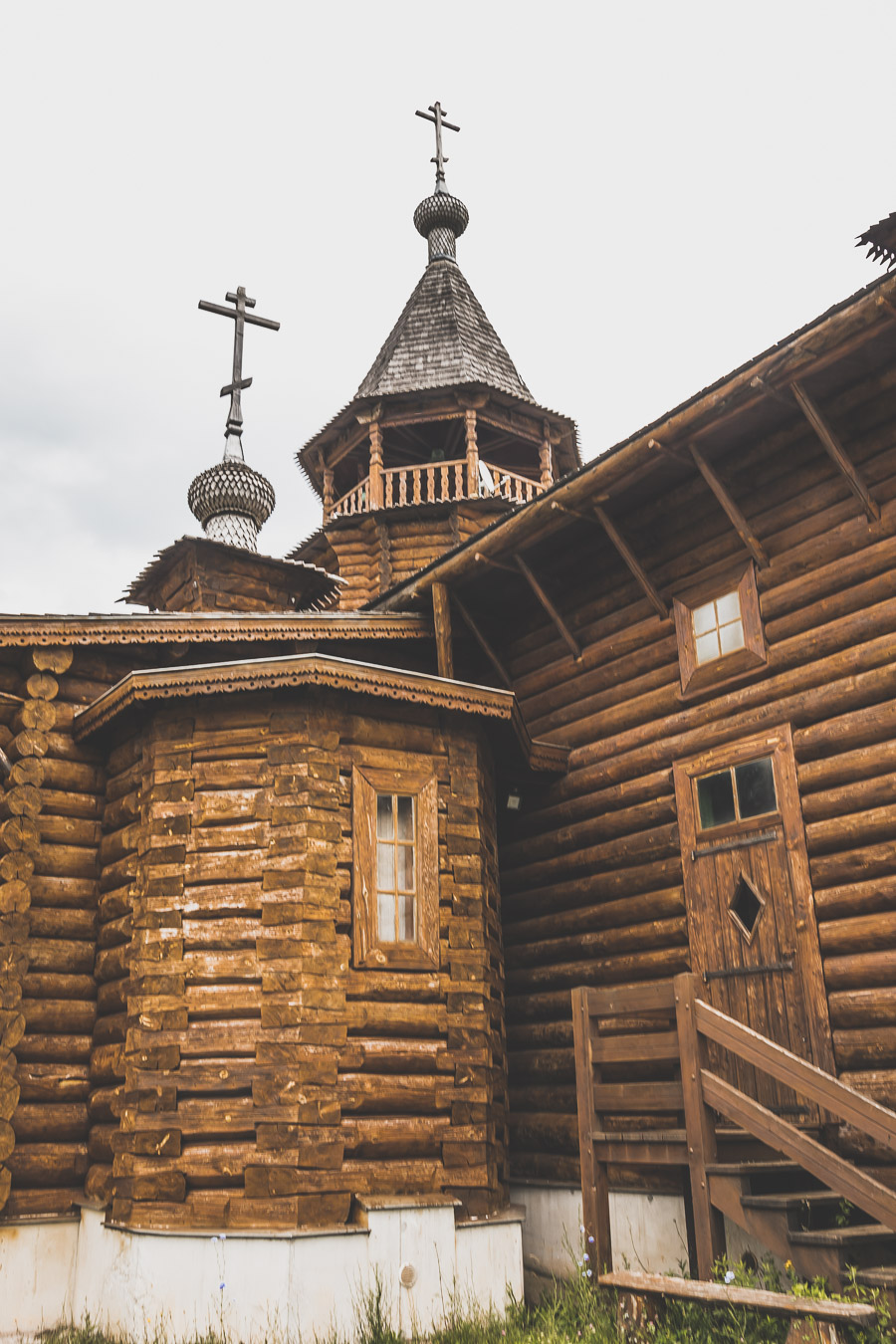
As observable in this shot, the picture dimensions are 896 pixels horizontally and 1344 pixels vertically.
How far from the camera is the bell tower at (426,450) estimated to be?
753 inches

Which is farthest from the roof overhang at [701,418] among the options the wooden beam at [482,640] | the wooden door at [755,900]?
the wooden door at [755,900]

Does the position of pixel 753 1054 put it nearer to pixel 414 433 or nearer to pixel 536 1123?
pixel 536 1123

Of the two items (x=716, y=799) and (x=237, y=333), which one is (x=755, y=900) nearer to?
(x=716, y=799)

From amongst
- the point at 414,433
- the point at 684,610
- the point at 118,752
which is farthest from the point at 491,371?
the point at 118,752

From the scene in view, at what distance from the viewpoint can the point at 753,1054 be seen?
7285 millimetres

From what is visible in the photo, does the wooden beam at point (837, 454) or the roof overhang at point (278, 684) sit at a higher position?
the wooden beam at point (837, 454)

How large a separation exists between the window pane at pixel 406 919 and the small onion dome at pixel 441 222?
18.2 meters

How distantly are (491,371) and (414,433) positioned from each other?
1951 mm

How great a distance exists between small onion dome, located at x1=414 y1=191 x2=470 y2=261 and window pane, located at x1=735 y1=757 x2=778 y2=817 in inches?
697

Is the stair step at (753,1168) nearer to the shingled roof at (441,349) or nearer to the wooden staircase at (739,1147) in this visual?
the wooden staircase at (739,1147)

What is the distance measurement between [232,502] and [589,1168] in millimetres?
A: 11673

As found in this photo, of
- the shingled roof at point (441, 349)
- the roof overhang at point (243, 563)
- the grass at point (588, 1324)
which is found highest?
the shingled roof at point (441, 349)

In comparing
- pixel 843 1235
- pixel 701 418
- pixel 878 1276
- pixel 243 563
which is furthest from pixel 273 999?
pixel 243 563

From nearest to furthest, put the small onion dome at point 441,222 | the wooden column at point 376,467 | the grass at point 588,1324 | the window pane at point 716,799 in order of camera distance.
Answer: the grass at point 588,1324
the window pane at point 716,799
the wooden column at point 376,467
the small onion dome at point 441,222
